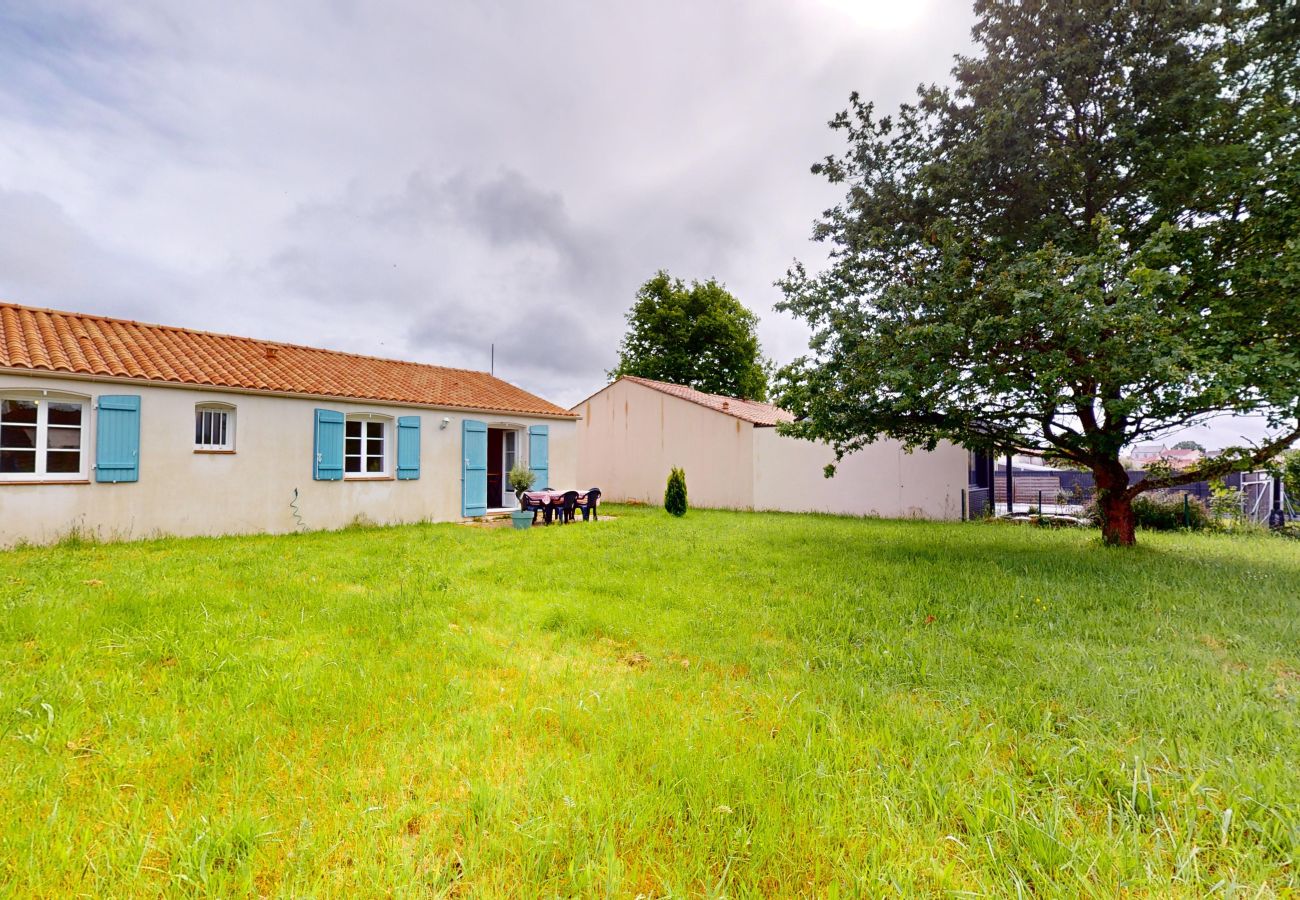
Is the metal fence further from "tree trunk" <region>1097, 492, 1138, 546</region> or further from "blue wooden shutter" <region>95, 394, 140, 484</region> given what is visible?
"blue wooden shutter" <region>95, 394, 140, 484</region>

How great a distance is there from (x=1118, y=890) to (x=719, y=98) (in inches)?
433

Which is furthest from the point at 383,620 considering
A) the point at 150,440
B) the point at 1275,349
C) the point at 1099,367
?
the point at 1275,349

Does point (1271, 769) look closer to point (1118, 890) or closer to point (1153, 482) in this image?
point (1118, 890)

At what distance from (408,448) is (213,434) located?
335cm

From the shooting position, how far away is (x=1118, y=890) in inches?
64.8

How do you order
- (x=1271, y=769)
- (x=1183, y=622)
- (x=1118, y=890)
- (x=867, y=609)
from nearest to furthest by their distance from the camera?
(x=1118, y=890), (x=1271, y=769), (x=1183, y=622), (x=867, y=609)

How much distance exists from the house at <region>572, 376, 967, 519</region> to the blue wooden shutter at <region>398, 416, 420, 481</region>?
833cm

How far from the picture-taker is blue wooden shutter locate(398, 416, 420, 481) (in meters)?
11.1

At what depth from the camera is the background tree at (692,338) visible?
28956 millimetres

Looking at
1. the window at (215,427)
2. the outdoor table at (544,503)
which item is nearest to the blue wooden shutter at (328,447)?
the window at (215,427)

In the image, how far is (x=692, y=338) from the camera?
29.2 metres

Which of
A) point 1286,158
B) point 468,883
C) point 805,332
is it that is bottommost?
point 468,883

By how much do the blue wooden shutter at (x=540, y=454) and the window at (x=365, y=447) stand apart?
3.58m

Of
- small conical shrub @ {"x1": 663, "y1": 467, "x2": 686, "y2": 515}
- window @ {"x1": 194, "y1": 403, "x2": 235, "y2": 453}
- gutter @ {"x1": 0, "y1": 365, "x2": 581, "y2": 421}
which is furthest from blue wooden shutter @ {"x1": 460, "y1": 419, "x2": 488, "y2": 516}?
small conical shrub @ {"x1": 663, "y1": 467, "x2": 686, "y2": 515}
